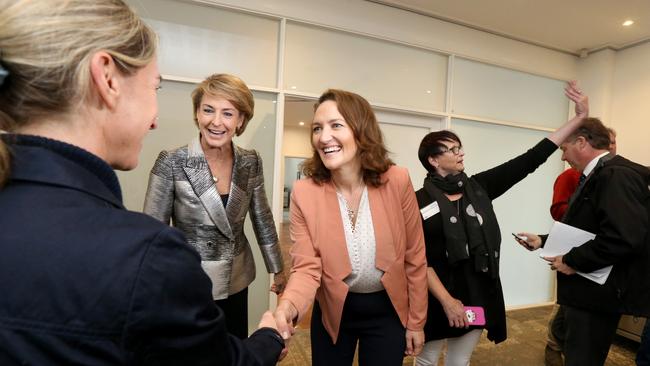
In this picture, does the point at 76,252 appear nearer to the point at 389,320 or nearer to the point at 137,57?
the point at 137,57

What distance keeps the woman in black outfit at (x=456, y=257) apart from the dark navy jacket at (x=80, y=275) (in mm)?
1418

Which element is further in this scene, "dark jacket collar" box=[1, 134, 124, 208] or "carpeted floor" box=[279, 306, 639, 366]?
"carpeted floor" box=[279, 306, 639, 366]

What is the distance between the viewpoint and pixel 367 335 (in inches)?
55.9

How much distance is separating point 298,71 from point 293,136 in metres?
6.39

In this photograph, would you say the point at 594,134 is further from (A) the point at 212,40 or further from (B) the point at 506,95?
(A) the point at 212,40

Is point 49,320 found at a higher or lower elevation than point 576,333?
higher

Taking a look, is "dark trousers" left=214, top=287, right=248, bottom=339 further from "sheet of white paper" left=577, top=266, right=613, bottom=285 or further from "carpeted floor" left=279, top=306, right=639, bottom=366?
"sheet of white paper" left=577, top=266, right=613, bottom=285

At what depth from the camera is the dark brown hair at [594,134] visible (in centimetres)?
203

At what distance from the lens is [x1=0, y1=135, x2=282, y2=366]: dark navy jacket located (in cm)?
45

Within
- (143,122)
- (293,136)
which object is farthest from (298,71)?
(293,136)

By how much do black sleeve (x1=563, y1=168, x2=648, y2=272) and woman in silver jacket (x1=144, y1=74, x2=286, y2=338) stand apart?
158cm

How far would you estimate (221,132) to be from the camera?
166 centimetres

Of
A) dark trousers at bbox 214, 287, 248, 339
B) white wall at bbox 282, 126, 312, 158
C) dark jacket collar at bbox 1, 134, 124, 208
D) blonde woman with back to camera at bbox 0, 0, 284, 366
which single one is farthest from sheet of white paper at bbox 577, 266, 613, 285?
white wall at bbox 282, 126, 312, 158

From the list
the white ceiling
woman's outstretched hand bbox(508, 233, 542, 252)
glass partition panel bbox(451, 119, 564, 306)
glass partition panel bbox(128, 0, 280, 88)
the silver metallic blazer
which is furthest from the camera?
glass partition panel bbox(451, 119, 564, 306)
